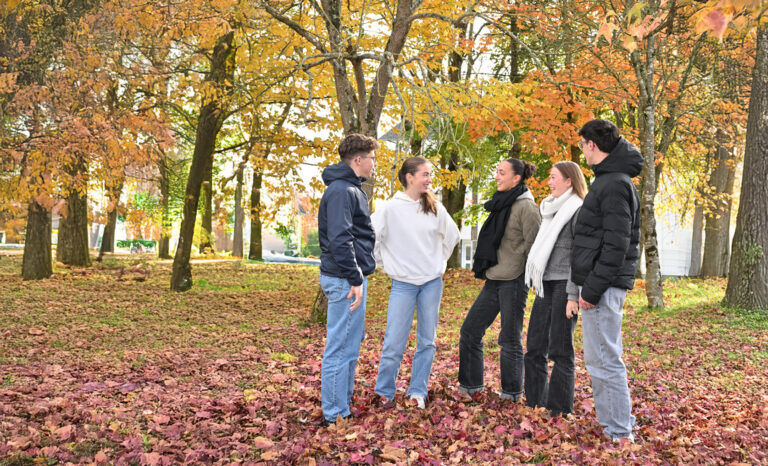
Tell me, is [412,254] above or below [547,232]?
below

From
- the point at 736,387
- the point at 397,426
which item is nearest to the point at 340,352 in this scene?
the point at 397,426

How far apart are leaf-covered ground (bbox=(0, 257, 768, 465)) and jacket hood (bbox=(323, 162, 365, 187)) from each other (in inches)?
71.0

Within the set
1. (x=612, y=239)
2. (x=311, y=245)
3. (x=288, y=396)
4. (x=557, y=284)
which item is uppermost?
(x=612, y=239)

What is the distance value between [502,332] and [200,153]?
34.0 ft

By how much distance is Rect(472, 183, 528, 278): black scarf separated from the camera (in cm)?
495

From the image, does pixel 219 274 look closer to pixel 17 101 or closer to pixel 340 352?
pixel 17 101

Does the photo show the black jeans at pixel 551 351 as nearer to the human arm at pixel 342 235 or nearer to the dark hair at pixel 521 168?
the dark hair at pixel 521 168

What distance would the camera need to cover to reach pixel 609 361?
420cm

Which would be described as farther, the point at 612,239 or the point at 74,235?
the point at 74,235

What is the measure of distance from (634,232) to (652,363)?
3.88m

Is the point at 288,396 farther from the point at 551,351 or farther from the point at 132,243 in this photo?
the point at 132,243

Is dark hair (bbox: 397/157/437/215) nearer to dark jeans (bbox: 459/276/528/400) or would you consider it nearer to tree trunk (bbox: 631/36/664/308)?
dark jeans (bbox: 459/276/528/400)

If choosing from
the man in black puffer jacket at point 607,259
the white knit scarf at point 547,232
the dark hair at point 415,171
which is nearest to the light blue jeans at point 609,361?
the man in black puffer jacket at point 607,259

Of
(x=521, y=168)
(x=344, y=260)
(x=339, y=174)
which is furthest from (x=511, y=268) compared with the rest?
(x=339, y=174)
